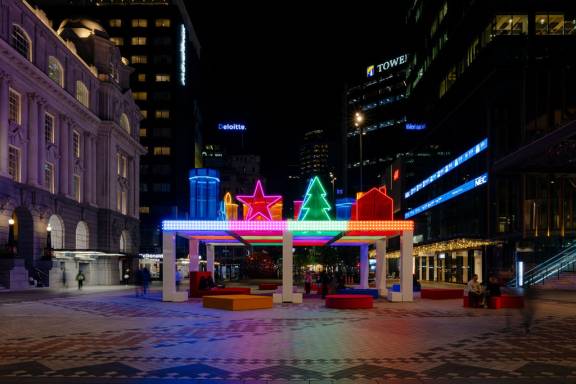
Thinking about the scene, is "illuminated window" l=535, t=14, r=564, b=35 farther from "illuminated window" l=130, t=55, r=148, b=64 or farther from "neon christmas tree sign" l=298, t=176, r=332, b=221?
"illuminated window" l=130, t=55, r=148, b=64

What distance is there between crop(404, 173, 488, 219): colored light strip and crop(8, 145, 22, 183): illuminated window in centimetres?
3904

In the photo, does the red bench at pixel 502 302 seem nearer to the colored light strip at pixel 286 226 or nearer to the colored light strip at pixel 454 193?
the colored light strip at pixel 286 226

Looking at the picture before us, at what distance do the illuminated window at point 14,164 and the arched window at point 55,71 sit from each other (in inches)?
389

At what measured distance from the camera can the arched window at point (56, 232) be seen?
57.2m

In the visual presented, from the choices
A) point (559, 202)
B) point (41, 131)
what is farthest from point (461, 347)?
point (41, 131)

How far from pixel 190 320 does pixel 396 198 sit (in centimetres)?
7562

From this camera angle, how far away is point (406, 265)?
3130 cm

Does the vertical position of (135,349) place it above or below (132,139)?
below

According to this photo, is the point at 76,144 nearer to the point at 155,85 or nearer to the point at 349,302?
the point at 349,302

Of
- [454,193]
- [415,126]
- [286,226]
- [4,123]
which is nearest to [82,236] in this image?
[4,123]

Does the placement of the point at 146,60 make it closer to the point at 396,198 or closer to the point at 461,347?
the point at 396,198

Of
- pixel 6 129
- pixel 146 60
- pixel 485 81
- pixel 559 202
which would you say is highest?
pixel 146 60

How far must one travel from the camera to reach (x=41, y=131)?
2114 inches

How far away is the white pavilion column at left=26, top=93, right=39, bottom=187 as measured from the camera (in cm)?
5116
